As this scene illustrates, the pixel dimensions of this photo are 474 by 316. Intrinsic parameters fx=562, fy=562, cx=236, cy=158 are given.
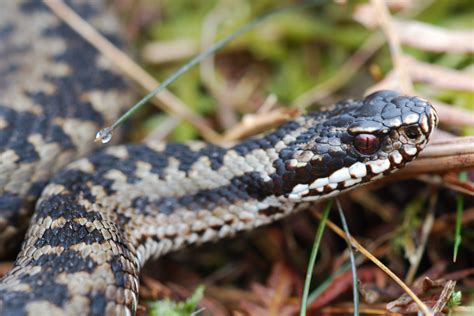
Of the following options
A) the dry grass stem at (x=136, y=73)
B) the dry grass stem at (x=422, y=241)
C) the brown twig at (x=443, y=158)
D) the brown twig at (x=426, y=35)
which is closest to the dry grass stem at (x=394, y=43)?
the brown twig at (x=426, y=35)

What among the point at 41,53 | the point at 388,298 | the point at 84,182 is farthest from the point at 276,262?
the point at 41,53

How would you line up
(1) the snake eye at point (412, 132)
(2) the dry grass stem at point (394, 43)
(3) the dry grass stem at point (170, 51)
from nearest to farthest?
(1) the snake eye at point (412, 132) < (2) the dry grass stem at point (394, 43) < (3) the dry grass stem at point (170, 51)

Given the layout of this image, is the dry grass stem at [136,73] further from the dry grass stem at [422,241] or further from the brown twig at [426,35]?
the dry grass stem at [422,241]

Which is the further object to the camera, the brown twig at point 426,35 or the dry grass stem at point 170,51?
the dry grass stem at point 170,51

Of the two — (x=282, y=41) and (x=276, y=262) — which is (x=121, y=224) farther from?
(x=282, y=41)

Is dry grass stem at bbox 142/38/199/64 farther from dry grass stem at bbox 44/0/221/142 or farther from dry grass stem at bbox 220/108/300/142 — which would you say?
dry grass stem at bbox 220/108/300/142

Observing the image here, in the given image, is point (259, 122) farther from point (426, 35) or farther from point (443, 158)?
point (426, 35)
